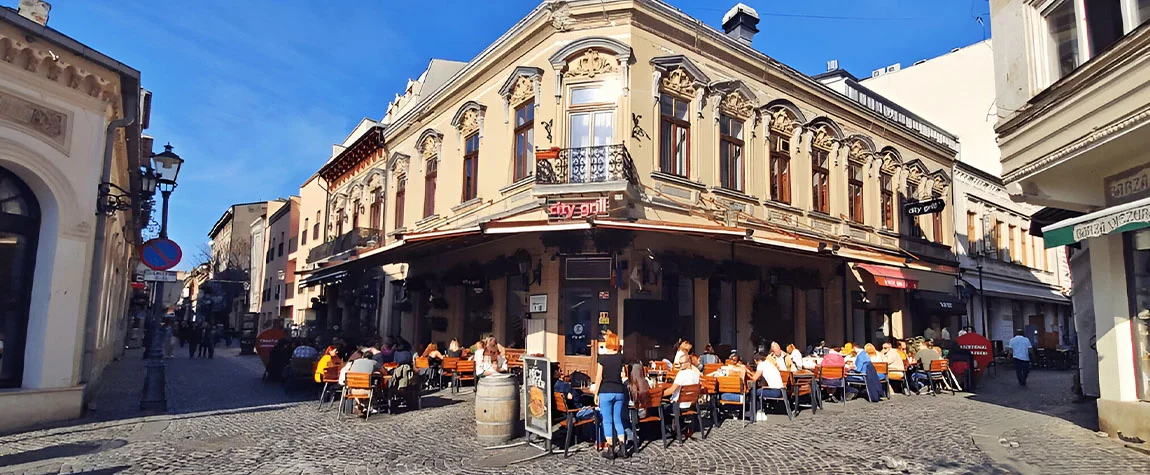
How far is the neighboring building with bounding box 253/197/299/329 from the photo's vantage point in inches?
1342

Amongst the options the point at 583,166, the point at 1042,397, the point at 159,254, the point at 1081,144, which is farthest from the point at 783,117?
the point at 159,254

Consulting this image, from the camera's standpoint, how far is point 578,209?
1331 cm

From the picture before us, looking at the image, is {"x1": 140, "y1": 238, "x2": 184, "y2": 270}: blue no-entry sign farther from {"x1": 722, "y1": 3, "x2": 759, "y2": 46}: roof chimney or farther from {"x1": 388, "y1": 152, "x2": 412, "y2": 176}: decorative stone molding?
{"x1": 722, "y1": 3, "x2": 759, "y2": 46}: roof chimney

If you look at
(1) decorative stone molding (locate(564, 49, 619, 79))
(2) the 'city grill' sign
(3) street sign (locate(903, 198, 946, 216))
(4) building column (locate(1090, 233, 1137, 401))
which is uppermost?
(1) decorative stone molding (locate(564, 49, 619, 79))

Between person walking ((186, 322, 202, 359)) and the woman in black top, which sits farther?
person walking ((186, 322, 202, 359))

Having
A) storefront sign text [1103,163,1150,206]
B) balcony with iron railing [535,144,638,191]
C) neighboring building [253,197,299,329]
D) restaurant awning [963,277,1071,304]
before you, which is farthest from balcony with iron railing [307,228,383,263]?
restaurant awning [963,277,1071,304]

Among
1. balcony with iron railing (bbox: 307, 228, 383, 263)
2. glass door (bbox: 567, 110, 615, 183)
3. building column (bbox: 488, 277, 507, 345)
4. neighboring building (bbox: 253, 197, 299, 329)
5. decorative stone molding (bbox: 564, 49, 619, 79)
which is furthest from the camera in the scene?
neighboring building (bbox: 253, 197, 299, 329)

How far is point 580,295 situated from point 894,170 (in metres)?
12.8

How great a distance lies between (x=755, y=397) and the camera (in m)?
10.5

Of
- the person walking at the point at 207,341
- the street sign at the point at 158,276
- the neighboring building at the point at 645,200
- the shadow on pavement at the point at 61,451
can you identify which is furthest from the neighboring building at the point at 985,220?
the person walking at the point at 207,341

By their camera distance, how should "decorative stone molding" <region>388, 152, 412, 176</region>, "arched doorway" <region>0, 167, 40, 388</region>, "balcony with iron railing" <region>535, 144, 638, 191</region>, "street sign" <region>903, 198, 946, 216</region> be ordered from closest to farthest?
1. "arched doorway" <region>0, 167, 40, 388</region>
2. "balcony with iron railing" <region>535, 144, 638, 191</region>
3. "street sign" <region>903, 198, 946, 216</region>
4. "decorative stone molding" <region>388, 152, 412, 176</region>

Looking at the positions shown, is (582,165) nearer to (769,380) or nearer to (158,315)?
(769,380)

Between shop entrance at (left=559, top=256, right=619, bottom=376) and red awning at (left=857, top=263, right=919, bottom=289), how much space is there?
677 cm

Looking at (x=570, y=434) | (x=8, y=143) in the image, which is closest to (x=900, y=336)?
(x=570, y=434)
